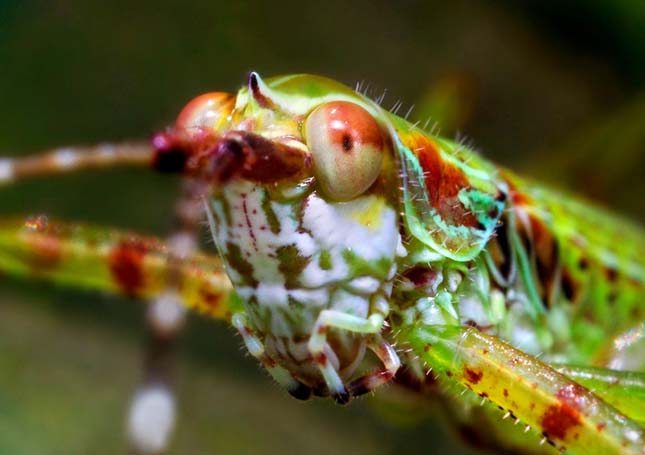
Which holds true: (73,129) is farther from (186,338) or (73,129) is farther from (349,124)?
(349,124)

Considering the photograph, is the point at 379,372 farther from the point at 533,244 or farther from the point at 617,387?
the point at 533,244

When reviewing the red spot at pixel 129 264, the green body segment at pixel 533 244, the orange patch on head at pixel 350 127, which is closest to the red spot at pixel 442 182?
the green body segment at pixel 533 244

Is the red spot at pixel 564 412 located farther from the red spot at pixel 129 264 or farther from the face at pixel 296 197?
the red spot at pixel 129 264

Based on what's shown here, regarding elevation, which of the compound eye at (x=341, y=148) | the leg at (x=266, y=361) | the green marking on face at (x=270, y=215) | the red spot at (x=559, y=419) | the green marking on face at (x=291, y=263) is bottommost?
the leg at (x=266, y=361)

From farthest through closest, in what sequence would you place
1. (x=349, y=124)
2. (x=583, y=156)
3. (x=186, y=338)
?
(x=583, y=156) < (x=186, y=338) < (x=349, y=124)

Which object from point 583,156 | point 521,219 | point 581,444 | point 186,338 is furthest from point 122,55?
point 581,444

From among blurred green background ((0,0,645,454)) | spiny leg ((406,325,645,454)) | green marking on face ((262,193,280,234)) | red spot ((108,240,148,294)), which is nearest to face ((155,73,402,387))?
green marking on face ((262,193,280,234))

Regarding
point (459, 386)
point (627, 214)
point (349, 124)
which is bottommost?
point (627, 214)

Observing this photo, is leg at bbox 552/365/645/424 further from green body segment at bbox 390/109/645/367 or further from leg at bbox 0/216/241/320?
leg at bbox 0/216/241/320
